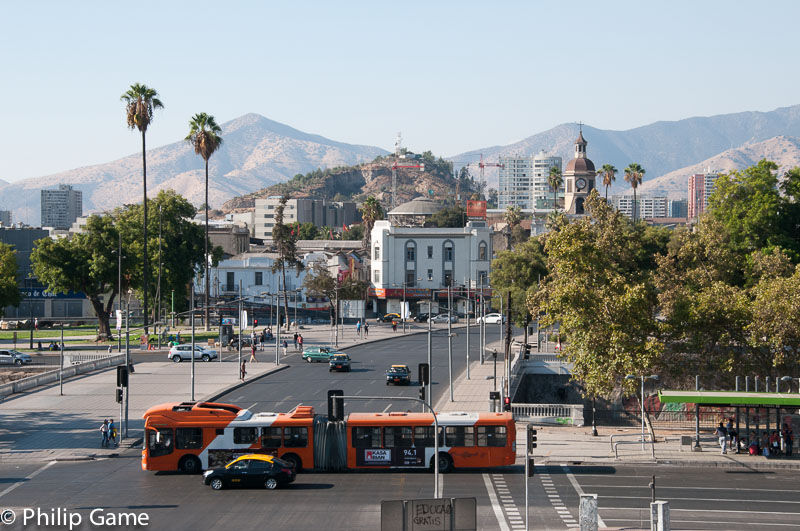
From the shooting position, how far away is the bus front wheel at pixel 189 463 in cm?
3838

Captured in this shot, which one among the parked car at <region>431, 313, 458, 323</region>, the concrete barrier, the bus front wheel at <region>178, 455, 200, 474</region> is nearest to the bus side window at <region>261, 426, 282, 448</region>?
the bus front wheel at <region>178, 455, 200, 474</region>

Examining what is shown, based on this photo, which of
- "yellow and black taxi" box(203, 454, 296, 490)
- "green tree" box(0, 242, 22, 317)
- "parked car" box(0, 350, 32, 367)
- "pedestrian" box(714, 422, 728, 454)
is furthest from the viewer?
"green tree" box(0, 242, 22, 317)

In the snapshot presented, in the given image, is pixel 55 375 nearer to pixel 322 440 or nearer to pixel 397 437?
pixel 322 440

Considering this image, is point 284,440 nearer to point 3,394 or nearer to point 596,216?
point 3,394

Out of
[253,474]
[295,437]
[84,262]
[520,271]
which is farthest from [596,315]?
[84,262]

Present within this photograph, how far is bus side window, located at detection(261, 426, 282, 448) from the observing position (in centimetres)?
3834

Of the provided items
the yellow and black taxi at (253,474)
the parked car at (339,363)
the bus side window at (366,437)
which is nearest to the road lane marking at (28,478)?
the yellow and black taxi at (253,474)

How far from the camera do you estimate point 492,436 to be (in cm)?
3878

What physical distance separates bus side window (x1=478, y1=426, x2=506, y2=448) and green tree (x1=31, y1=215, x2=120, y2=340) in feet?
206

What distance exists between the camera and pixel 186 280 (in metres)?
109

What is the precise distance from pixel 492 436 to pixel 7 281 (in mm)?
69163

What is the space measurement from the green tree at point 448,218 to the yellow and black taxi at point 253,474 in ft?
419

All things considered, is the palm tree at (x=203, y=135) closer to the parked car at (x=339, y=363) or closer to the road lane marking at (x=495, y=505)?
the parked car at (x=339, y=363)

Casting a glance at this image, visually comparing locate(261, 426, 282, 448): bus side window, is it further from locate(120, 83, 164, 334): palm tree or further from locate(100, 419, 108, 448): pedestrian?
locate(120, 83, 164, 334): palm tree
